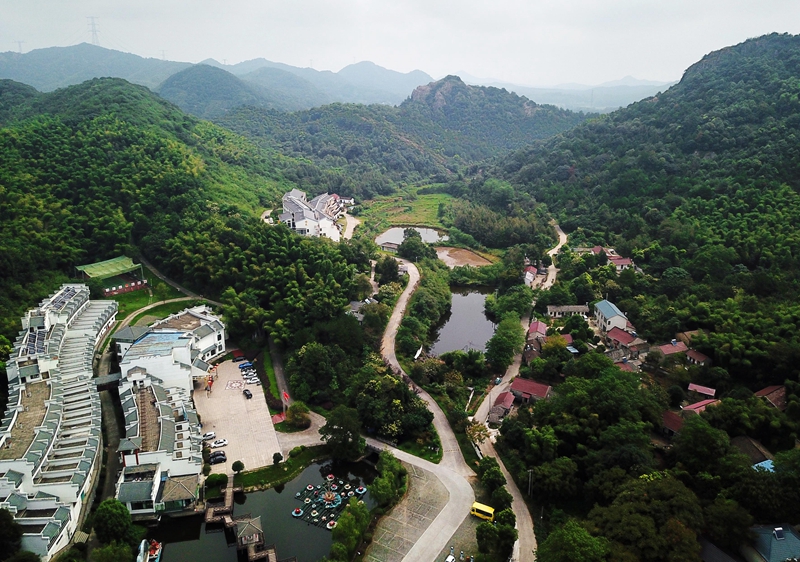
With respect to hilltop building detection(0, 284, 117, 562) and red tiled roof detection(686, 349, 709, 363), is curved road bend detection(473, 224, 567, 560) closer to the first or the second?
red tiled roof detection(686, 349, 709, 363)

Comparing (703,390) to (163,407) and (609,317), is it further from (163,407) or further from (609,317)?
(163,407)

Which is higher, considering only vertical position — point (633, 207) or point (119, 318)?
point (633, 207)

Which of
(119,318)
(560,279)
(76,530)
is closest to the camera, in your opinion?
(76,530)

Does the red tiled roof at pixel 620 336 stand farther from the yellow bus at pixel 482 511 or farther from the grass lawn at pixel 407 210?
the grass lawn at pixel 407 210

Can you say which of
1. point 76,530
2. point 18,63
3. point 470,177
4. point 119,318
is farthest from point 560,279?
point 18,63

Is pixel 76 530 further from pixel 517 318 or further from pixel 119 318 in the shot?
pixel 517 318

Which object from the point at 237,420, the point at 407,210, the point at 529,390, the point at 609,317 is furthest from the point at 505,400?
the point at 407,210
